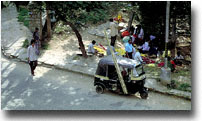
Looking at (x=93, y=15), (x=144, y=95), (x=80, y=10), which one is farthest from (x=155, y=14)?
(x=144, y=95)

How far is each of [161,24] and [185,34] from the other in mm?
1264

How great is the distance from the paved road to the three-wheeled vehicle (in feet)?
1.07

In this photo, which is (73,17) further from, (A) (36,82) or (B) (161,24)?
(B) (161,24)

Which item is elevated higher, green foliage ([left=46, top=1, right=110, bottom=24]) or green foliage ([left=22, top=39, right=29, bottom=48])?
green foliage ([left=46, top=1, right=110, bottom=24])

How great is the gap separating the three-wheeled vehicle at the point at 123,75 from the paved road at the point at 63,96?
0.33 m

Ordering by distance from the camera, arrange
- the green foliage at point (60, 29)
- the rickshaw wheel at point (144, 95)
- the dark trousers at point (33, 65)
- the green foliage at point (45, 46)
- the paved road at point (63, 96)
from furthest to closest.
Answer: the green foliage at point (60, 29) → the green foliage at point (45, 46) → the dark trousers at point (33, 65) → the rickshaw wheel at point (144, 95) → the paved road at point (63, 96)

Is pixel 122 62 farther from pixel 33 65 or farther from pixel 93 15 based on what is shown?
pixel 33 65

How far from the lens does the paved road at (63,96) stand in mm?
9672

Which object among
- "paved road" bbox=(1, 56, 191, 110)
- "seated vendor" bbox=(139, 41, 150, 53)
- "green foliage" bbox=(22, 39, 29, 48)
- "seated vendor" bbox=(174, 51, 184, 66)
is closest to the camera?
"paved road" bbox=(1, 56, 191, 110)

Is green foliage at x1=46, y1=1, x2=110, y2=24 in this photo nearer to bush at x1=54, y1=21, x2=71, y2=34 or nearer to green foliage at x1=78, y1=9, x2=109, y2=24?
green foliage at x1=78, y1=9, x2=109, y2=24

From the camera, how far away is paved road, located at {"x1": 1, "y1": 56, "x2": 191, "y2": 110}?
9.67 metres

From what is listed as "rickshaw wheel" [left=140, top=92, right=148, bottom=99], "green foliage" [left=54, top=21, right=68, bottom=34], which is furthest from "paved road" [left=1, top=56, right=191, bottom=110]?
"green foliage" [left=54, top=21, right=68, bottom=34]

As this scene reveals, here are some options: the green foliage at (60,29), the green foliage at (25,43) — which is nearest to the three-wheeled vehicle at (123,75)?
the green foliage at (25,43)

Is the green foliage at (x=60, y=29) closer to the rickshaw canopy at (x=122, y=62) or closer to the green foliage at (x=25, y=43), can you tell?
the green foliage at (x=25, y=43)
